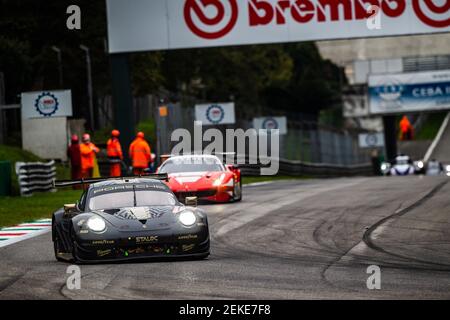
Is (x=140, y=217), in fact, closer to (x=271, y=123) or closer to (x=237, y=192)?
(x=237, y=192)

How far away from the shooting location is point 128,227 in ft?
43.2

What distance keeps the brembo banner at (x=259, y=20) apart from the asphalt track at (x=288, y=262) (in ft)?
38.1

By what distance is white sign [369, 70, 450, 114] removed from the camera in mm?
73312

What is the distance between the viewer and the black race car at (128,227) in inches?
514

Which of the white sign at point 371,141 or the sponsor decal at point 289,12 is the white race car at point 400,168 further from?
the sponsor decal at point 289,12

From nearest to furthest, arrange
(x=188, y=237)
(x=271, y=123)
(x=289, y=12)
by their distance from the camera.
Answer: (x=188, y=237) < (x=289, y=12) < (x=271, y=123)

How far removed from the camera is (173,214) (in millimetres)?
13586

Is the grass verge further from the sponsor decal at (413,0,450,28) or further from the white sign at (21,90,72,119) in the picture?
the sponsor decal at (413,0,450,28)

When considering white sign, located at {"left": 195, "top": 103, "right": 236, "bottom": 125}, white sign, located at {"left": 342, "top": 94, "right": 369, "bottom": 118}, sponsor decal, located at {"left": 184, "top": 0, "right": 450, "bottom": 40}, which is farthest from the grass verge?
white sign, located at {"left": 342, "top": 94, "right": 369, "bottom": 118}

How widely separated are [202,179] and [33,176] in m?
8.24

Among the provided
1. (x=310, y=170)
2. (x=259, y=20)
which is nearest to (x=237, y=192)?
(x=259, y=20)

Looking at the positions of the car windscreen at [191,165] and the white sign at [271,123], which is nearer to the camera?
the car windscreen at [191,165]

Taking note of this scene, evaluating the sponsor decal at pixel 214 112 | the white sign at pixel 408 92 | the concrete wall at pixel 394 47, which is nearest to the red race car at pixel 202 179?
the sponsor decal at pixel 214 112
